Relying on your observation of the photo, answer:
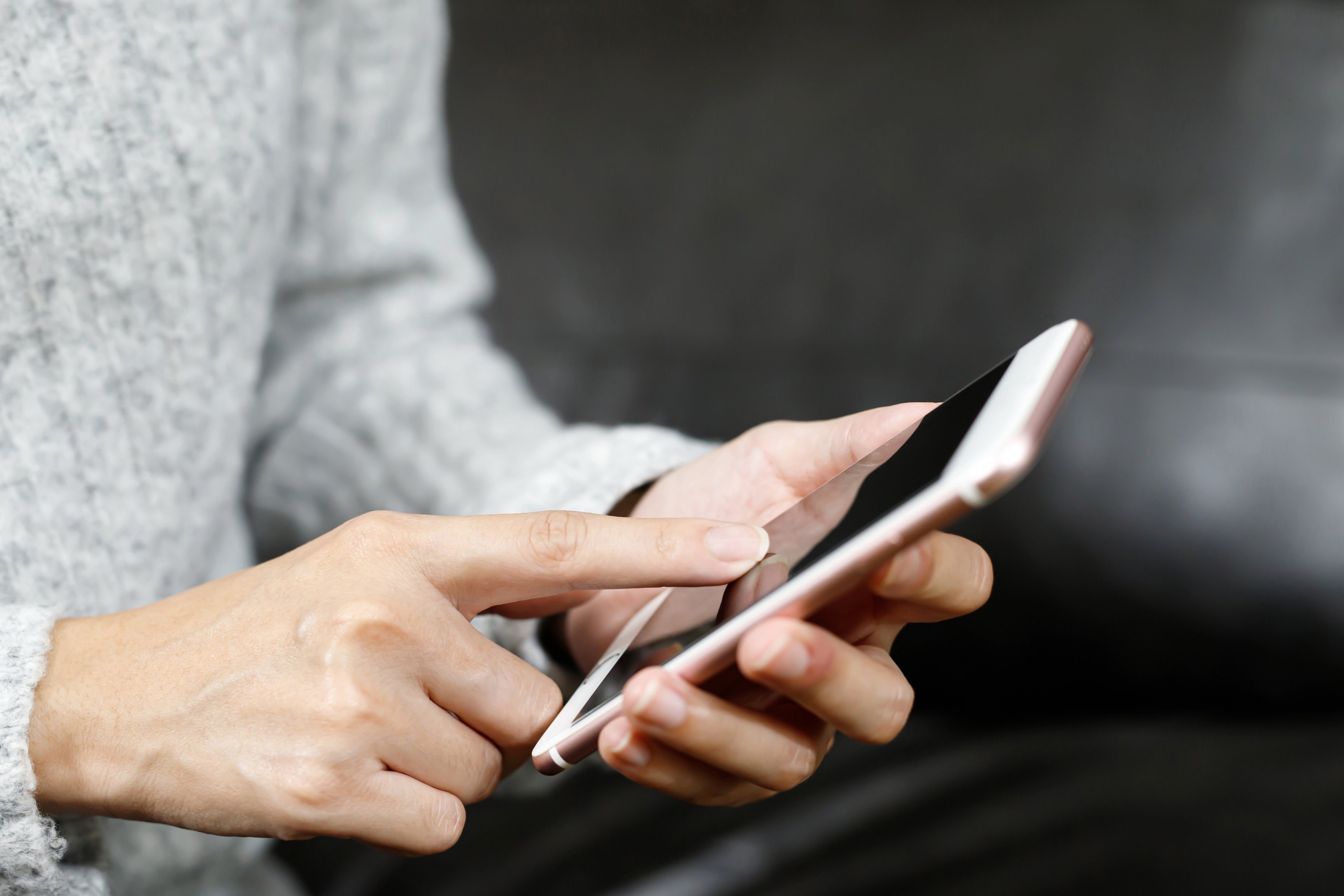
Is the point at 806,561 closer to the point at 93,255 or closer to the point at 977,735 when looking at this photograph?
the point at 93,255

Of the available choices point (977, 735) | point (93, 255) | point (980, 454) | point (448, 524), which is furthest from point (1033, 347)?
point (977, 735)

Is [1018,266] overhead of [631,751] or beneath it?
overhead

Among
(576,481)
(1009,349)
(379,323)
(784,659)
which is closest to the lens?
(784,659)

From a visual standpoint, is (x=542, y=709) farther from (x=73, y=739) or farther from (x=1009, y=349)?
(x=1009, y=349)

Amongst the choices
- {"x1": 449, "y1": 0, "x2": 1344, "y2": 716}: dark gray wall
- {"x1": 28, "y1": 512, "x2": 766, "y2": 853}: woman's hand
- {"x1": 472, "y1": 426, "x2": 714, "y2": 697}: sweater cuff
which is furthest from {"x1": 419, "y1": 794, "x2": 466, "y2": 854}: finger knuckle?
{"x1": 449, "y1": 0, "x2": 1344, "y2": 716}: dark gray wall

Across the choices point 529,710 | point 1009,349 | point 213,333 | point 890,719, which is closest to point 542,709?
Result: point 529,710

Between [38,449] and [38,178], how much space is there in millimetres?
96

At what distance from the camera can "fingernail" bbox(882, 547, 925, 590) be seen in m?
0.26

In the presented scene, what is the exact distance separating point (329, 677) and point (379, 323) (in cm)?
31

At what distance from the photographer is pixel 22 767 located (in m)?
0.26

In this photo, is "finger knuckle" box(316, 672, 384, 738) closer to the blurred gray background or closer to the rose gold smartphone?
the rose gold smartphone

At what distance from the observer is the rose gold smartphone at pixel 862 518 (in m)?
0.21

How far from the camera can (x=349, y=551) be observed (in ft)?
0.87

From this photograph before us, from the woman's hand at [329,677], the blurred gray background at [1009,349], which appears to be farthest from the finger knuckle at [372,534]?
the blurred gray background at [1009,349]
